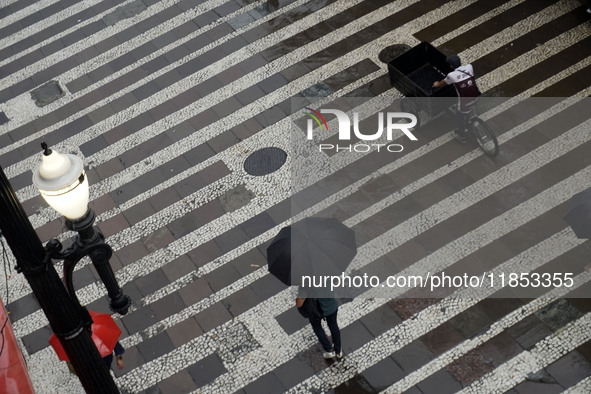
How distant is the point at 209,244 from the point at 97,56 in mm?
5100

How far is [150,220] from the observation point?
459 inches

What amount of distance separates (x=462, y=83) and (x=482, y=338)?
3437 millimetres

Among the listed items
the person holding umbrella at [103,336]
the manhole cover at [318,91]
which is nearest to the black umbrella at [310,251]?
the person holding umbrella at [103,336]

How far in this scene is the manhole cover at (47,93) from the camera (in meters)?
13.9

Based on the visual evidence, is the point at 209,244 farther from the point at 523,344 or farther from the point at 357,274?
the point at 523,344

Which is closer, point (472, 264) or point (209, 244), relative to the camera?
point (472, 264)

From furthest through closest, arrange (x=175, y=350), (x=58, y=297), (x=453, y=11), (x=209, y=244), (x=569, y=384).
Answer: (x=453, y=11)
(x=209, y=244)
(x=175, y=350)
(x=569, y=384)
(x=58, y=297)

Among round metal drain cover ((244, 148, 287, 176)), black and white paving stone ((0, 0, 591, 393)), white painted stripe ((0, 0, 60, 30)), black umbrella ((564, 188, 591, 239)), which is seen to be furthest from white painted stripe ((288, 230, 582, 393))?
white painted stripe ((0, 0, 60, 30))

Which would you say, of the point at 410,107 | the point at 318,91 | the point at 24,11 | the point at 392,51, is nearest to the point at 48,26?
the point at 24,11

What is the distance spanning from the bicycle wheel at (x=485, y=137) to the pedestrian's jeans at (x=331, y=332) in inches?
149

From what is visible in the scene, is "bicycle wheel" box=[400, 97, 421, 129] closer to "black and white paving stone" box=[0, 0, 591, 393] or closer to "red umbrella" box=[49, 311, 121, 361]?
"black and white paving stone" box=[0, 0, 591, 393]

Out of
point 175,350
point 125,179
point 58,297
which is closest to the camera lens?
point 58,297

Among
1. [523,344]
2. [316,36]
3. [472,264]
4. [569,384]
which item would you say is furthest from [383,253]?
[316,36]

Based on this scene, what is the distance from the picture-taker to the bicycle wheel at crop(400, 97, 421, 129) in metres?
11.9
